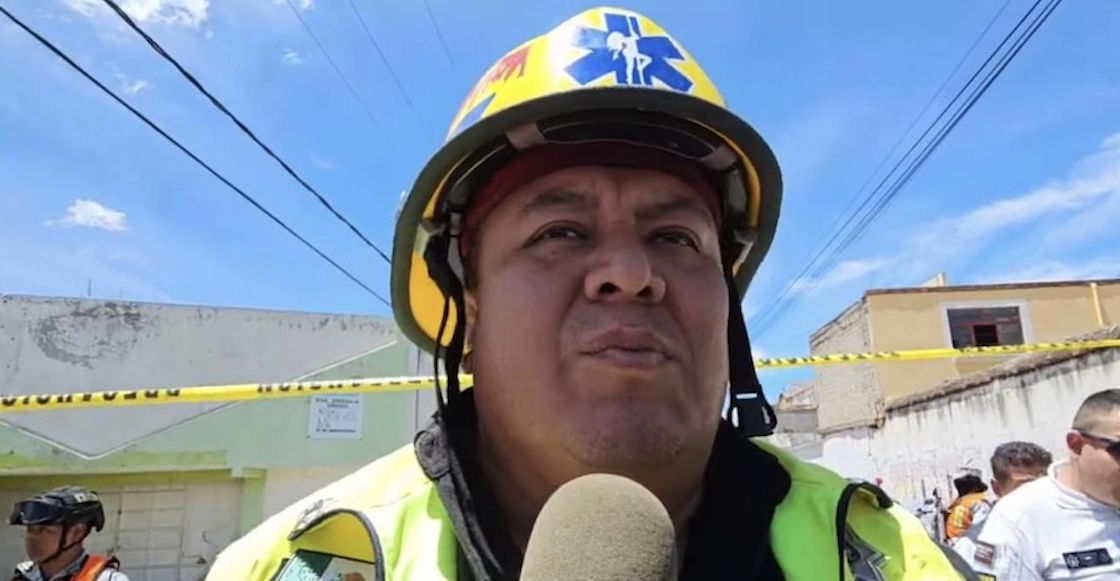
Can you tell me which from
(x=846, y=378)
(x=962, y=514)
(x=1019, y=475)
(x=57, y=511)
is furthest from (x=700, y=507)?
(x=846, y=378)

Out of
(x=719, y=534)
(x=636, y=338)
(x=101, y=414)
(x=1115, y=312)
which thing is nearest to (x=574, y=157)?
(x=636, y=338)

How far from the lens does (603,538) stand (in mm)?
773

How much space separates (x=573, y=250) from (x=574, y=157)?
192 millimetres

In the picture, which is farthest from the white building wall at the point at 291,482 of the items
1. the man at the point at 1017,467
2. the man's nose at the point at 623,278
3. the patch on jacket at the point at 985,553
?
the man's nose at the point at 623,278

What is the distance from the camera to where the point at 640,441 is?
1252 mm

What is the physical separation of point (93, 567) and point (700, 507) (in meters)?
4.96

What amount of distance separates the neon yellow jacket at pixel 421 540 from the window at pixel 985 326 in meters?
20.7

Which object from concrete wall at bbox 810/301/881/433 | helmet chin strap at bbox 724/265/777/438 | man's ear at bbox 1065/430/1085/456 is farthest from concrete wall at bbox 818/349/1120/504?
helmet chin strap at bbox 724/265/777/438

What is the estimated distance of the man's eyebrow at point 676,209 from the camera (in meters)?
1.48

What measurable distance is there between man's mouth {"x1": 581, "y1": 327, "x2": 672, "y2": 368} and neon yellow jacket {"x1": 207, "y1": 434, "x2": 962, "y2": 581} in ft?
1.23

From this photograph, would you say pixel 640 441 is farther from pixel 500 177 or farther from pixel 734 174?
Answer: pixel 734 174

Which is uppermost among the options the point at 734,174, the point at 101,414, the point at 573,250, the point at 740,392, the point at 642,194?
the point at 101,414

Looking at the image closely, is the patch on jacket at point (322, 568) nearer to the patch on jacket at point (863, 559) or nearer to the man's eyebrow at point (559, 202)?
the man's eyebrow at point (559, 202)

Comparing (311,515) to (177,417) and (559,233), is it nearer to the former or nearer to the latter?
(559,233)
